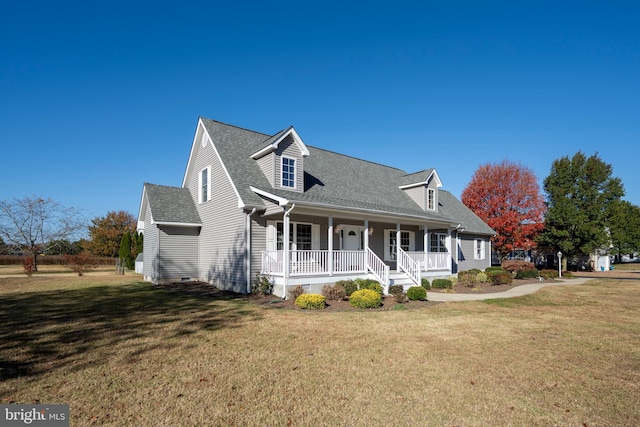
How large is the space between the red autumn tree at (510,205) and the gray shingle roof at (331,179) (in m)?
8.06

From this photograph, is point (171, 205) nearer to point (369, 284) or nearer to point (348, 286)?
point (348, 286)

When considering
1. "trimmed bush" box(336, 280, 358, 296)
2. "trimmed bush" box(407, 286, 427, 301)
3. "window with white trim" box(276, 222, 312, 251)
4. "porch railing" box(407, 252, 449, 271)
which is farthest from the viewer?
"porch railing" box(407, 252, 449, 271)

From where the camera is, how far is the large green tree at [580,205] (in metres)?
33.1

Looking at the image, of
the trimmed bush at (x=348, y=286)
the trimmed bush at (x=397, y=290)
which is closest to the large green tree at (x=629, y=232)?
the trimmed bush at (x=397, y=290)

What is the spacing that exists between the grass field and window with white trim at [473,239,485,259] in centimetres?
1679

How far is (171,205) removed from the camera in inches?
745

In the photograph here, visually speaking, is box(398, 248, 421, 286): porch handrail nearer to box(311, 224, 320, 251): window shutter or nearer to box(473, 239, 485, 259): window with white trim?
box(311, 224, 320, 251): window shutter

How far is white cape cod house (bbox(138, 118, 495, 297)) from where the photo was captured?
14727 mm

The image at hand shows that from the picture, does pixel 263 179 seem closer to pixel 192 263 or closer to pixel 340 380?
pixel 192 263

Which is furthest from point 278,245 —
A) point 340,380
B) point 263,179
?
point 340,380

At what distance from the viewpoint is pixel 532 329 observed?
9.09 meters

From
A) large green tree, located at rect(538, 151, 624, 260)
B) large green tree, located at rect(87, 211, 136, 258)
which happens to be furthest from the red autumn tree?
large green tree, located at rect(87, 211, 136, 258)

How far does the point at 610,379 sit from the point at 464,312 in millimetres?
5891

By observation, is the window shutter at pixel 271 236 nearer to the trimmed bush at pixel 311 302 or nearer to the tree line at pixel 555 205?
the trimmed bush at pixel 311 302
